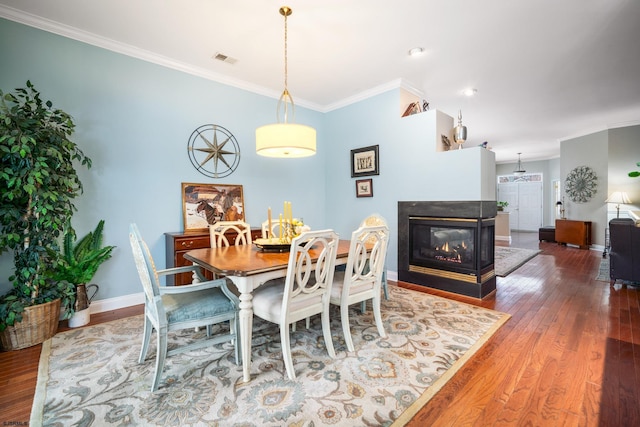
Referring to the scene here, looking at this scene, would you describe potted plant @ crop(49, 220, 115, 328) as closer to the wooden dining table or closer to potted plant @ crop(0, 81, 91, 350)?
potted plant @ crop(0, 81, 91, 350)

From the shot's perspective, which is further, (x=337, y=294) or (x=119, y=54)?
(x=119, y=54)

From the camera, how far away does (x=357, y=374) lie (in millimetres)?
1888

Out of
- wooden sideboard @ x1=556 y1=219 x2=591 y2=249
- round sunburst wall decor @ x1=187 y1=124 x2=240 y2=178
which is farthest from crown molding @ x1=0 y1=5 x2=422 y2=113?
wooden sideboard @ x1=556 y1=219 x2=591 y2=249

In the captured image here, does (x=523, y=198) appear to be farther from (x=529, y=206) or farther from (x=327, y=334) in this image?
(x=327, y=334)

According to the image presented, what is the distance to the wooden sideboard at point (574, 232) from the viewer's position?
22.1ft

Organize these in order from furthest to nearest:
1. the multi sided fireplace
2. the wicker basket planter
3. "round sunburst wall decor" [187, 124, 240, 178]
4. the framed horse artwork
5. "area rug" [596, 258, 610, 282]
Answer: "area rug" [596, 258, 610, 282]
"round sunburst wall decor" [187, 124, 240, 178]
the framed horse artwork
the multi sided fireplace
the wicker basket planter

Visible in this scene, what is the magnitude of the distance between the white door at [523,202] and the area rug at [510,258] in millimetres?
5028

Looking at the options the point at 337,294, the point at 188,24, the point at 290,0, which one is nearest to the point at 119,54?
the point at 188,24

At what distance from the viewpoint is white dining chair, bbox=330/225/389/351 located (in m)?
2.16

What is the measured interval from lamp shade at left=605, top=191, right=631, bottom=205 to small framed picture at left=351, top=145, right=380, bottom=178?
16.9ft

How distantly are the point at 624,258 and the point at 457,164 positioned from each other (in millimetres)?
2411

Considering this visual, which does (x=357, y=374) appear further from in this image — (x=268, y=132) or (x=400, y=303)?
(x=268, y=132)

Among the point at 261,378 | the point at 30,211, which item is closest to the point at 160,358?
the point at 261,378

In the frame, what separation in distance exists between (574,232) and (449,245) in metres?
5.41
